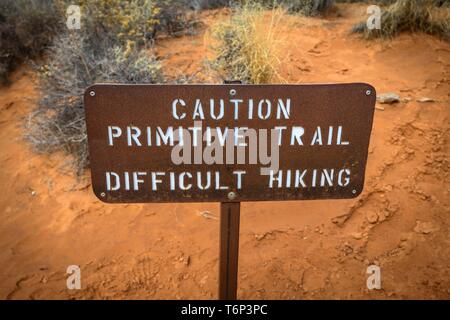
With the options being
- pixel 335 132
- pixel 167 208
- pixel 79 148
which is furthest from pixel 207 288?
pixel 79 148

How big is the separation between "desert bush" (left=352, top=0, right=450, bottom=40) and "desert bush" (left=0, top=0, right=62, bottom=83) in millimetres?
3996

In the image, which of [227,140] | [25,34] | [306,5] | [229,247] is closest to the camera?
[227,140]

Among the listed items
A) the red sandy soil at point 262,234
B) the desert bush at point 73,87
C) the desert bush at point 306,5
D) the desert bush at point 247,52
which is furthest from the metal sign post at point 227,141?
the desert bush at point 306,5

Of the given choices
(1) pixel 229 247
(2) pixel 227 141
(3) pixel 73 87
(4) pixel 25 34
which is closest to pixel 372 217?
(1) pixel 229 247

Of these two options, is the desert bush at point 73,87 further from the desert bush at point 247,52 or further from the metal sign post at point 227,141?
the metal sign post at point 227,141

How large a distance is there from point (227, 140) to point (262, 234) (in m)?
1.50

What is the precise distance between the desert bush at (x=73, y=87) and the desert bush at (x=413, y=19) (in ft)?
8.95

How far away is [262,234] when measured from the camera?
2.88 metres

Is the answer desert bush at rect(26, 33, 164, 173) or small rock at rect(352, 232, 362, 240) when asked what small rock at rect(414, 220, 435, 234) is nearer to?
small rock at rect(352, 232, 362, 240)

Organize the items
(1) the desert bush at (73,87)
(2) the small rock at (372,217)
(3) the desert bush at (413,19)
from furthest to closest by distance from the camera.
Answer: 1. (3) the desert bush at (413,19)
2. (1) the desert bush at (73,87)
3. (2) the small rock at (372,217)

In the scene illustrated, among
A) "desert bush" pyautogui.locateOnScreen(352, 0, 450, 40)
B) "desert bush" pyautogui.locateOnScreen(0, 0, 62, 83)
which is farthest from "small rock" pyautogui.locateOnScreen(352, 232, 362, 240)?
"desert bush" pyautogui.locateOnScreen(0, 0, 62, 83)

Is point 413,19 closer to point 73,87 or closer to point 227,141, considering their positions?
point 73,87

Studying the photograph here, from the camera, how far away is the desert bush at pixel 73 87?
3.70 meters

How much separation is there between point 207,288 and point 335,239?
0.93 meters
